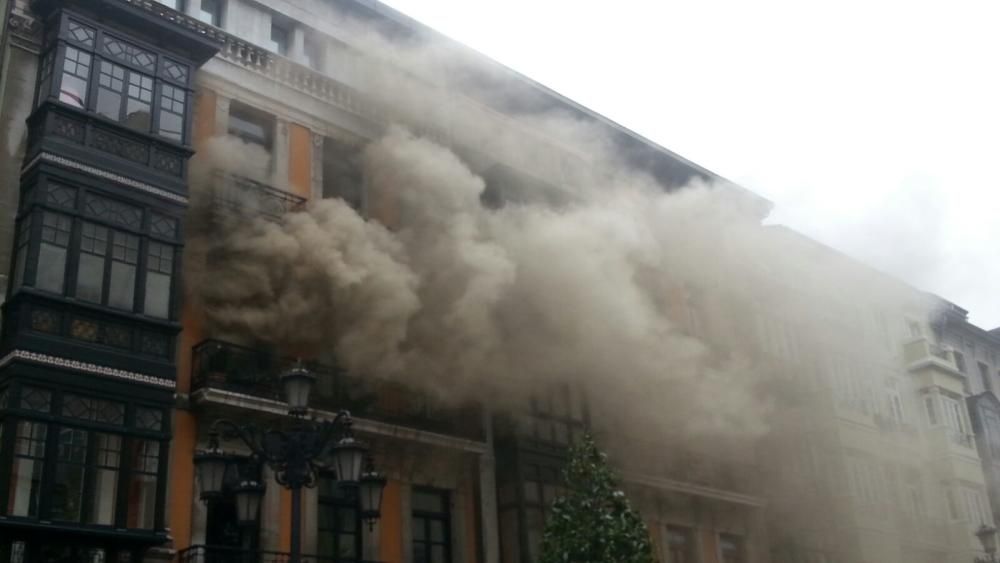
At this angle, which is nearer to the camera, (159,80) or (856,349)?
(159,80)

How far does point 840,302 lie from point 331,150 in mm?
16849

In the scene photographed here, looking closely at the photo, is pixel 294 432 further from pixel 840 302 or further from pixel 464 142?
pixel 840 302

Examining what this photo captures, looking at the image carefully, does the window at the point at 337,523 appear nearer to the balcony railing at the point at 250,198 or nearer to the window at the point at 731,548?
the balcony railing at the point at 250,198

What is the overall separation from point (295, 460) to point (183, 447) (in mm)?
4534

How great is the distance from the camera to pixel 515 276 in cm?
1919

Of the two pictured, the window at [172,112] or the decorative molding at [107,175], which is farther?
the window at [172,112]

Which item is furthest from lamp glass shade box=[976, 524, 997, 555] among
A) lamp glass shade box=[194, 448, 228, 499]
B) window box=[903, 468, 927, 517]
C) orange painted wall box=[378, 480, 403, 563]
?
lamp glass shade box=[194, 448, 228, 499]

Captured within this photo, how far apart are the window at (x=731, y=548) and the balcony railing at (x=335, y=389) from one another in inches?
292

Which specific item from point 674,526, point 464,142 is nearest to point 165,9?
point 464,142

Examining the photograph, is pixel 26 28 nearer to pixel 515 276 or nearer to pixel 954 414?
pixel 515 276

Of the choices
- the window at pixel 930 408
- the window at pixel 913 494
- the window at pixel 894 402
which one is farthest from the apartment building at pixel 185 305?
the window at pixel 930 408

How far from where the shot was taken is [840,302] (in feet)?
95.8

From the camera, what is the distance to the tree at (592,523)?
1308cm

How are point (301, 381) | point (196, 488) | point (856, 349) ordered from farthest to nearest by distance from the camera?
1. point (856, 349)
2. point (196, 488)
3. point (301, 381)
